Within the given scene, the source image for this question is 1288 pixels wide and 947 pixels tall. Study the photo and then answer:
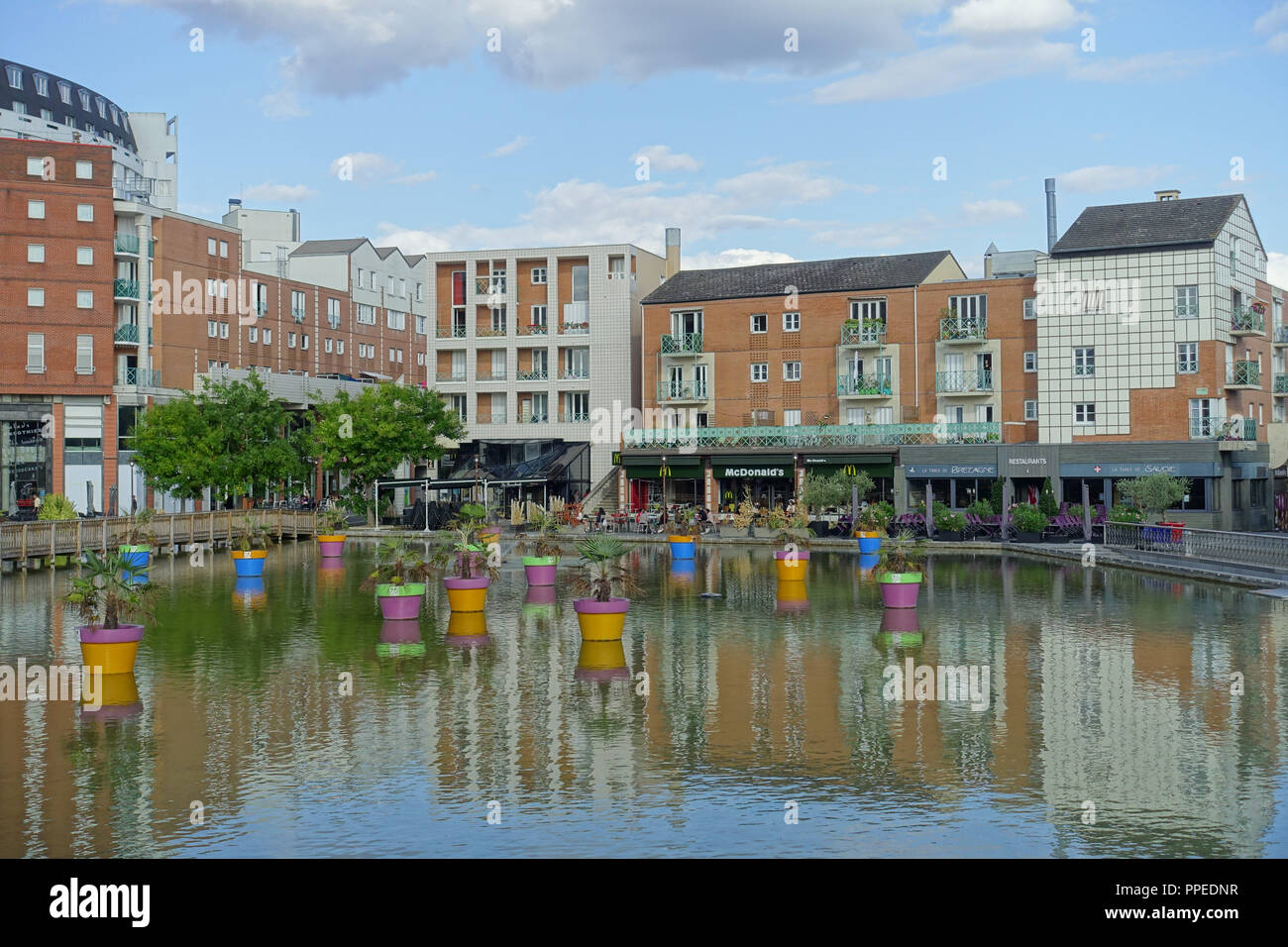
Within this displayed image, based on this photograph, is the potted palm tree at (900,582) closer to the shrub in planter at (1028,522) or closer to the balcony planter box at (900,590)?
the balcony planter box at (900,590)

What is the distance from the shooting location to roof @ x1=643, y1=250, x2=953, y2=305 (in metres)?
63.3

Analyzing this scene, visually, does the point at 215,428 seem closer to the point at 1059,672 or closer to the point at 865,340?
the point at 865,340

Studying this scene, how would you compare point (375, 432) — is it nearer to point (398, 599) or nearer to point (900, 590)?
point (398, 599)

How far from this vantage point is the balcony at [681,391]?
216ft

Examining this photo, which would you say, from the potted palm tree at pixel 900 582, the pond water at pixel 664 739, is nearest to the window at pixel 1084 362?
the pond water at pixel 664 739

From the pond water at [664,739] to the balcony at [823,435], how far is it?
107ft

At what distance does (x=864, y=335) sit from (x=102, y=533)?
36.7m

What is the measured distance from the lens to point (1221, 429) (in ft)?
177

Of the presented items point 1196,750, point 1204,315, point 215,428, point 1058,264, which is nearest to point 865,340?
point 1058,264

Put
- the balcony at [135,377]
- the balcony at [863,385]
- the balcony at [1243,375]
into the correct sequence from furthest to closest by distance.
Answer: the balcony at [135,377] < the balcony at [863,385] < the balcony at [1243,375]

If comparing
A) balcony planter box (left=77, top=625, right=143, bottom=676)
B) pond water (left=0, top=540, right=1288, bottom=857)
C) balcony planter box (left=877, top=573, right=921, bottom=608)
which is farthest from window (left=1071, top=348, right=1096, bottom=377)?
balcony planter box (left=77, top=625, right=143, bottom=676)

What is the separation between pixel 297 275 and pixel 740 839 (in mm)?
88985

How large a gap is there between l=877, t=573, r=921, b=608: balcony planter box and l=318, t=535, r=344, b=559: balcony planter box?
22.6 meters
